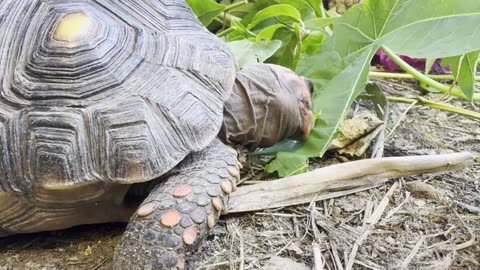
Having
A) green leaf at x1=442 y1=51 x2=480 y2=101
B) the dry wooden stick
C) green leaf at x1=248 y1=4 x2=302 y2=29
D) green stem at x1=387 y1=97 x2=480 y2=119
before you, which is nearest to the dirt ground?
the dry wooden stick

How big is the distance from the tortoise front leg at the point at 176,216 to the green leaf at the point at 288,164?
0.93ft

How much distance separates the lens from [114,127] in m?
1.30

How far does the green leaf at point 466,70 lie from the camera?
5.94 feet

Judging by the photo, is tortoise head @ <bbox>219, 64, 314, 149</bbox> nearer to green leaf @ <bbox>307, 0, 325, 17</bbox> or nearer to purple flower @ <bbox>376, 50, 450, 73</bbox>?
green leaf @ <bbox>307, 0, 325, 17</bbox>

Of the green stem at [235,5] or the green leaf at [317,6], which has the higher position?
the green leaf at [317,6]

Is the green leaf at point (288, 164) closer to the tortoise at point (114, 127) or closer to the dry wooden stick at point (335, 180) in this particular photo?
the dry wooden stick at point (335, 180)

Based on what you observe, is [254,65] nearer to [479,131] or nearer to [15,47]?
[15,47]

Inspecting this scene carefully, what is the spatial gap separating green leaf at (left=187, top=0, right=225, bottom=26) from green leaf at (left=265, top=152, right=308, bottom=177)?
63 cm

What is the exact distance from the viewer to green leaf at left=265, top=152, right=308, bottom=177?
1645 millimetres

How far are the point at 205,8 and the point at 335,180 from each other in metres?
0.80

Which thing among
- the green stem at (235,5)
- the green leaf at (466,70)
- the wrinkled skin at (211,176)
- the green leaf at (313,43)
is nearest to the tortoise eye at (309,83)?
the wrinkled skin at (211,176)

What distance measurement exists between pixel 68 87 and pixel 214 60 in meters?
0.35

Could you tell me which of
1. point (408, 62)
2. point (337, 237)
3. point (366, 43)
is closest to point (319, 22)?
point (366, 43)

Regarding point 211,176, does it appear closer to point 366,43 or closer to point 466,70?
point 366,43
